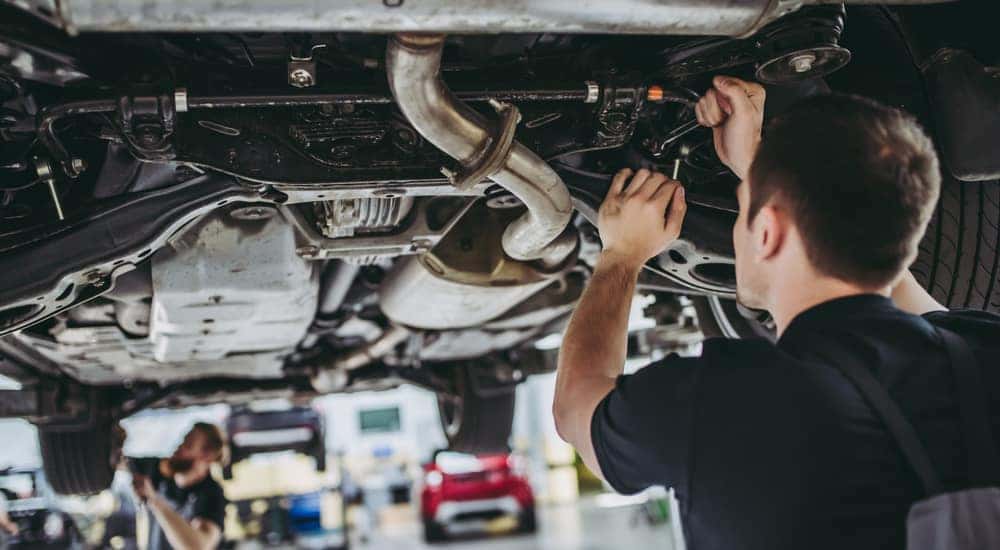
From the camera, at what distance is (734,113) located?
1995mm

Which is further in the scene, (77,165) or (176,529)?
(176,529)

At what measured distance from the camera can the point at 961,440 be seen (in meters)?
1.35

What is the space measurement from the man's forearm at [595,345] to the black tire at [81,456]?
11.6 ft

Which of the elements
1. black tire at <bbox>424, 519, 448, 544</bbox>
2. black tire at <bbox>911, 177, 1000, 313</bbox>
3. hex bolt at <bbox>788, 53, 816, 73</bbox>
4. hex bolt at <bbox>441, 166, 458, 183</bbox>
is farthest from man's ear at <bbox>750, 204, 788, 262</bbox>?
black tire at <bbox>424, 519, 448, 544</bbox>

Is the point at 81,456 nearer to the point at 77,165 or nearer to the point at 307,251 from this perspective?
the point at 307,251

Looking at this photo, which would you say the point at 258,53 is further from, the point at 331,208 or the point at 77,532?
the point at 77,532

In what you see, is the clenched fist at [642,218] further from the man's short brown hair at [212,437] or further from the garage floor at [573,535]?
the garage floor at [573,535]

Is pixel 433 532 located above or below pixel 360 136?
below

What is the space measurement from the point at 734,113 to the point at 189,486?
11.1 feet

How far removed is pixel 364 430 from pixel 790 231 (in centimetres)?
1717

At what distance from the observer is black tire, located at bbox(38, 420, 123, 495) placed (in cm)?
458

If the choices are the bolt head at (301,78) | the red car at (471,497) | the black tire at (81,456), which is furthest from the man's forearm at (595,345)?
the red car at (471,497)

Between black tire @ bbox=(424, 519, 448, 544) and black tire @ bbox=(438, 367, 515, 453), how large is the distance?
6.13 m

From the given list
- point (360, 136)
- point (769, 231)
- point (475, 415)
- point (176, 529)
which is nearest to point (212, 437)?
point (176, 529)
